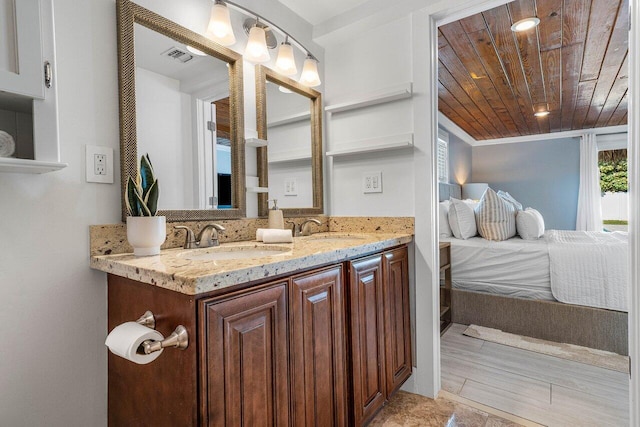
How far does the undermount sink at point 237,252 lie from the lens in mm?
1201

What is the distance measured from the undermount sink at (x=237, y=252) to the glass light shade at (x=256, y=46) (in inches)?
36.6

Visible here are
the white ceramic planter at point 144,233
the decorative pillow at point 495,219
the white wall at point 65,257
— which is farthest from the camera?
the decorative pillow at point 495,219

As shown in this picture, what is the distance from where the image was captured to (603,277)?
2184mm

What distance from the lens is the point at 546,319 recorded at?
235 centimetres

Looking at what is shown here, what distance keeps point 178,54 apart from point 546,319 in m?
2.88

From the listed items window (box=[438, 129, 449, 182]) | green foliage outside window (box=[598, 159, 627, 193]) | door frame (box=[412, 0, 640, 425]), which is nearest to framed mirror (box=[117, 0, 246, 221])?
door frame (box=[412, 0, 640, 425])

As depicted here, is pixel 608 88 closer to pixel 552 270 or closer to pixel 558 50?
pixel 558 50

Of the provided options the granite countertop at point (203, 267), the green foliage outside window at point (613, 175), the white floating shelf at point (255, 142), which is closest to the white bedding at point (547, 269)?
the granite countertop at point (203, 267)

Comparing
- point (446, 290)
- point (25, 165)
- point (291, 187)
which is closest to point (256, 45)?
point (291, 187)

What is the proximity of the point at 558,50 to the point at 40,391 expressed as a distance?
3.47 metres

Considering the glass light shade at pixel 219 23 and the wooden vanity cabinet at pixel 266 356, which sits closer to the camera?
the wooden vanity cabinet at pixel 266 356

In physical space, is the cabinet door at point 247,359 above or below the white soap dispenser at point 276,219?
below

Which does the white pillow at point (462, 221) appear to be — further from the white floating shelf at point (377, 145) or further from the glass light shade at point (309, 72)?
the glass light shade at point (309, 72)

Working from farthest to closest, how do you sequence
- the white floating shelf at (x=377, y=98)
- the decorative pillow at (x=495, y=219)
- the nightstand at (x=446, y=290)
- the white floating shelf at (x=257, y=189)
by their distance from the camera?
the decorative pillow at (x=495, y=219)
the nightstand at (x=446, y=290)
the white floating shelf at (x=377, y=98)
the white floating shelf at (x=257, y=189)
